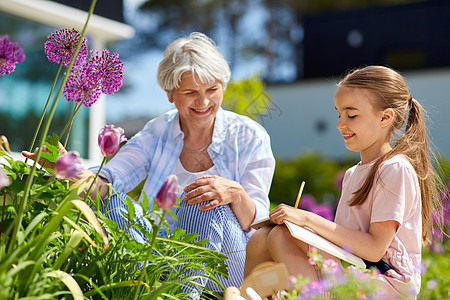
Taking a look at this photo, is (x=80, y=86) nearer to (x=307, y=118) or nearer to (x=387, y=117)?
(x=387, y=117)

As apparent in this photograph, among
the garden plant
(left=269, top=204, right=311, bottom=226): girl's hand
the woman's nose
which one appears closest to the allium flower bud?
the garden plant

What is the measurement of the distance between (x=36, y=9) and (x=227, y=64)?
3581 mm

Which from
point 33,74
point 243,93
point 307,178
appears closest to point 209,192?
point 33,74

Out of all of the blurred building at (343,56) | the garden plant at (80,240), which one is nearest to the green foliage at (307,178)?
the blurred building at (343,56)

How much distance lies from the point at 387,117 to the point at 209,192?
2.44 ft

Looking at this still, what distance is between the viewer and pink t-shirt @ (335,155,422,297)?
6.60ft

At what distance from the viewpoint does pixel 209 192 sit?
2.32 metres

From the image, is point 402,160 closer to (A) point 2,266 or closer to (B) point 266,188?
(B) point 266,188

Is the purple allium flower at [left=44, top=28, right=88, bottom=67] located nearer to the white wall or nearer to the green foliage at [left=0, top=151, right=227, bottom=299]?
the green foliage at [left=0, top=151, right=227, bottom=299]

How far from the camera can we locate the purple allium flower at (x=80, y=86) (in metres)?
2.03

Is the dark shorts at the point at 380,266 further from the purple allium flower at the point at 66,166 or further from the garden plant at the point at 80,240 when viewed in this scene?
the purple allium flower at the point at 66,166

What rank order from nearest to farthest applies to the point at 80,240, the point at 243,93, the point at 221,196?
1. the point at 80,240
2. the point at 221,196
3. the point at 243,93

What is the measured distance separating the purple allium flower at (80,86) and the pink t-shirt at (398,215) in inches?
40.8

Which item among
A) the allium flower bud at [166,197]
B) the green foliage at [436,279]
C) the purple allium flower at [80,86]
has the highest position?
the purple allium flower at [80,86]
